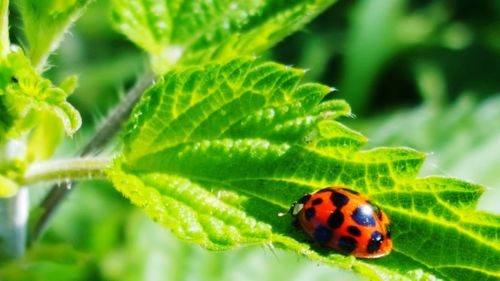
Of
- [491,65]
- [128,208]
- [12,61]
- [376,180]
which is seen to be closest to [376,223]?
[376,180]

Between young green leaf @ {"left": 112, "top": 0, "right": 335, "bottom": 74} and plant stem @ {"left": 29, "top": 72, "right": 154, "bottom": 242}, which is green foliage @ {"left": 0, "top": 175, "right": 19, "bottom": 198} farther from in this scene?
young green leaf @ {"left": 112, "top": 0, "right": 335, "bottom": 74}

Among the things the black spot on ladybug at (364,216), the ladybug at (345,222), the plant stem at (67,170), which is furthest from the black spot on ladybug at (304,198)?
the plant stem at (67,170)

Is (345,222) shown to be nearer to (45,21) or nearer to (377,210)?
(377,210)

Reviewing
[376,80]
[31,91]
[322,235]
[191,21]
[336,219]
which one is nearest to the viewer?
[31,91]

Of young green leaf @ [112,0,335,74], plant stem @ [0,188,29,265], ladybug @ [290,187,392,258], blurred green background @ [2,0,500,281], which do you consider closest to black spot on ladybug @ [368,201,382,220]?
ladybug @ [290,187,392,258]

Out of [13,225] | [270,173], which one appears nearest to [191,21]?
[270,173]

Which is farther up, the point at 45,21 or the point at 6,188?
the point at 45,21

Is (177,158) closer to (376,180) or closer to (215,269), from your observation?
(376,180)

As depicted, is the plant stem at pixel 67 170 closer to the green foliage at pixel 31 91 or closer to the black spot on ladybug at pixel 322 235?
the green foliage at pixel 31 91
